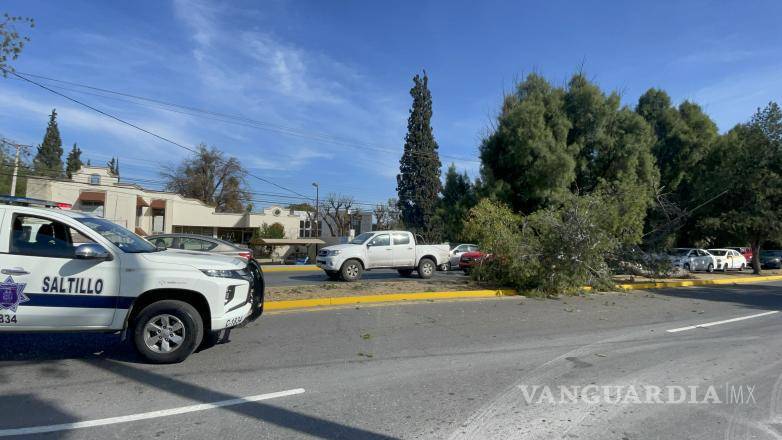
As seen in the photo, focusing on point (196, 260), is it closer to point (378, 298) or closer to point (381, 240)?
point (378, 298)

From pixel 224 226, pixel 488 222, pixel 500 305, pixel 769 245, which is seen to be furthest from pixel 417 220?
pixel 769 245

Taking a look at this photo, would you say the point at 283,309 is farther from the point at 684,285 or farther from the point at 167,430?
the point at 684,285

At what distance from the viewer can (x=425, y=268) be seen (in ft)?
60.6

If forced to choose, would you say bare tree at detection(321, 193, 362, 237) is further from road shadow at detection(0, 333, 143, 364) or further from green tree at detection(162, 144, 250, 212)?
road shadow at detection(0, 333, 143, 364)

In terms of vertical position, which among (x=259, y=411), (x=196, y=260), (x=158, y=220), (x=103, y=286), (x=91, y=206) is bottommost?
(x=259, y=411)

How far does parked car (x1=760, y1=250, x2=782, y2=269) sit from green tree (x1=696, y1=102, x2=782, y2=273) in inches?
501

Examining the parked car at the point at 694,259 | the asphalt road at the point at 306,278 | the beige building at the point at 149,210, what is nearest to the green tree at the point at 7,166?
the beige building at the point at 149,210

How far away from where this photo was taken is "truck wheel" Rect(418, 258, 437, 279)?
18.4 meters

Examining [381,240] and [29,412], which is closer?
[29,412]

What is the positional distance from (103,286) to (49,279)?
0.57 meters

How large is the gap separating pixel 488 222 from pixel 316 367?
32.8 ft

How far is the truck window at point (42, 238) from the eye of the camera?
567 centimetres

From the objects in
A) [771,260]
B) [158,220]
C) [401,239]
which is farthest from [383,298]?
[771,260]

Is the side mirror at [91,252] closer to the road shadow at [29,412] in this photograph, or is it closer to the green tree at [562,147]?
the road shadow at [29,412]
